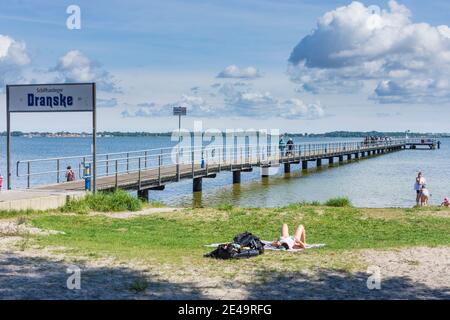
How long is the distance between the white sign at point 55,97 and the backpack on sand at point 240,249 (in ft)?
33.4

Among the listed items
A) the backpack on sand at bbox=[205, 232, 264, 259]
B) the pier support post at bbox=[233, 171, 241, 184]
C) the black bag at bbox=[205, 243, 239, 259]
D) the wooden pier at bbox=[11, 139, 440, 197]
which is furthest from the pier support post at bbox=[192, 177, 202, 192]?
the black bag at bbox=[205, 243, 239, 259]

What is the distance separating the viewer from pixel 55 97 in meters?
19.0

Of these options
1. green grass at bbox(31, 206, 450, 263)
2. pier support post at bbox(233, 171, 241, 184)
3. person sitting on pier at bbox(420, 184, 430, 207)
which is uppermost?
green grass at bbox(31, 206, 450, 263)

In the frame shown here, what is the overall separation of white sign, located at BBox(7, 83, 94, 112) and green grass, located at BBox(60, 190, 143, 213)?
2.86 m

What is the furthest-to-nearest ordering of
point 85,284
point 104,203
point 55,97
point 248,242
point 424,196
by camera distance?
point 424,196 < point 55,97 < point 104,203 < point 248,242 < point 85,284

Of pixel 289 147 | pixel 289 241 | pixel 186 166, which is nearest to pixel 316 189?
pixel 186 166

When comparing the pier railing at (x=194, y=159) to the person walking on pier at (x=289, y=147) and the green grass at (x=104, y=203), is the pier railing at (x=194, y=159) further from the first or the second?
the green grass at (x=104, y=203)

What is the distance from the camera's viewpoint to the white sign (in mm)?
18906

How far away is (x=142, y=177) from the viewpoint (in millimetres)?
26969

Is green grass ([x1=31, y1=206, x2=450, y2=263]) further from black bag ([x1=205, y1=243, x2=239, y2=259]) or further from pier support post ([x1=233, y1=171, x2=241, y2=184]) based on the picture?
pier support post ([x1=233, y1=171, x2=241, y2=184])

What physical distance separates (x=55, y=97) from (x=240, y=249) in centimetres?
1123

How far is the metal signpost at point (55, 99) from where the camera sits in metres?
18.9

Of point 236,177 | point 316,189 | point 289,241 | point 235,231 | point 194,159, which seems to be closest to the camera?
point 289,241

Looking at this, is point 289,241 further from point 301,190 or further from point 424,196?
point 301,190
